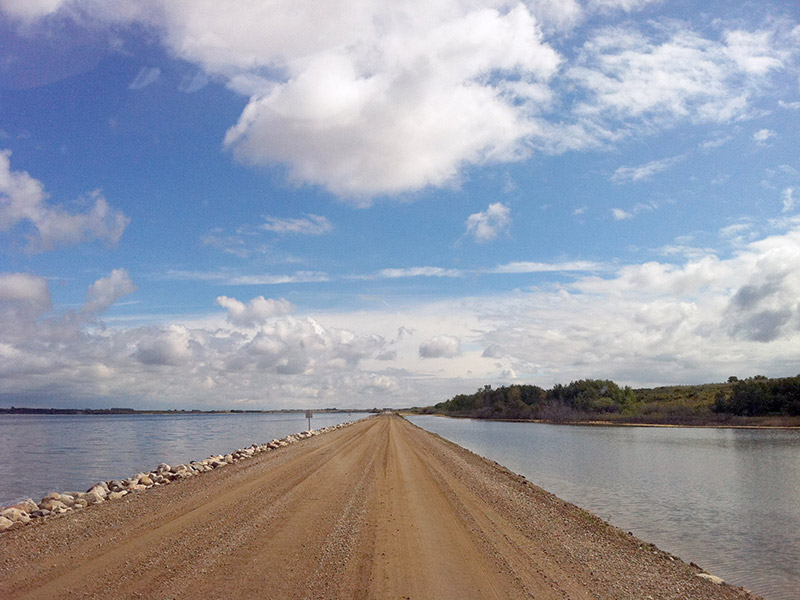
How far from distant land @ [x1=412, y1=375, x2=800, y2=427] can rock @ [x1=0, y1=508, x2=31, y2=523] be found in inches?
3401

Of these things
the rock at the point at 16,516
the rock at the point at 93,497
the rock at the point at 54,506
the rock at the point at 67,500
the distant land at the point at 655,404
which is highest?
the rock at the point at 16,516

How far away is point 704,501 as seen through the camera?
18125 millimetres

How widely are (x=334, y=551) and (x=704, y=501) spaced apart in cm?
1527

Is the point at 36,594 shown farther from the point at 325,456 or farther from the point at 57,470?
the point at 57,470

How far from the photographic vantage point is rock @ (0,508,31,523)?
1198cm

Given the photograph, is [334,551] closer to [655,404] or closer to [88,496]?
[88,496]

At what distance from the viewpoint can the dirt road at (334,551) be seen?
285 inches

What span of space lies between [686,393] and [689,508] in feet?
377

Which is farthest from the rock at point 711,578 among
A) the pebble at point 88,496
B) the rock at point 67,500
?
the rock at point 67,500

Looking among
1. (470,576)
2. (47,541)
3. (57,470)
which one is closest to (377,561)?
(470,576)

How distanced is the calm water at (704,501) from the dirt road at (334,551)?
5.18 feet

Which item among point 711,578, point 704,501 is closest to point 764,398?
point 704,501

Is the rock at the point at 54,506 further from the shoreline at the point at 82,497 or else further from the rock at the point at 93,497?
the rock at the point at 93,497

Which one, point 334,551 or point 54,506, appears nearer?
point 334,551
